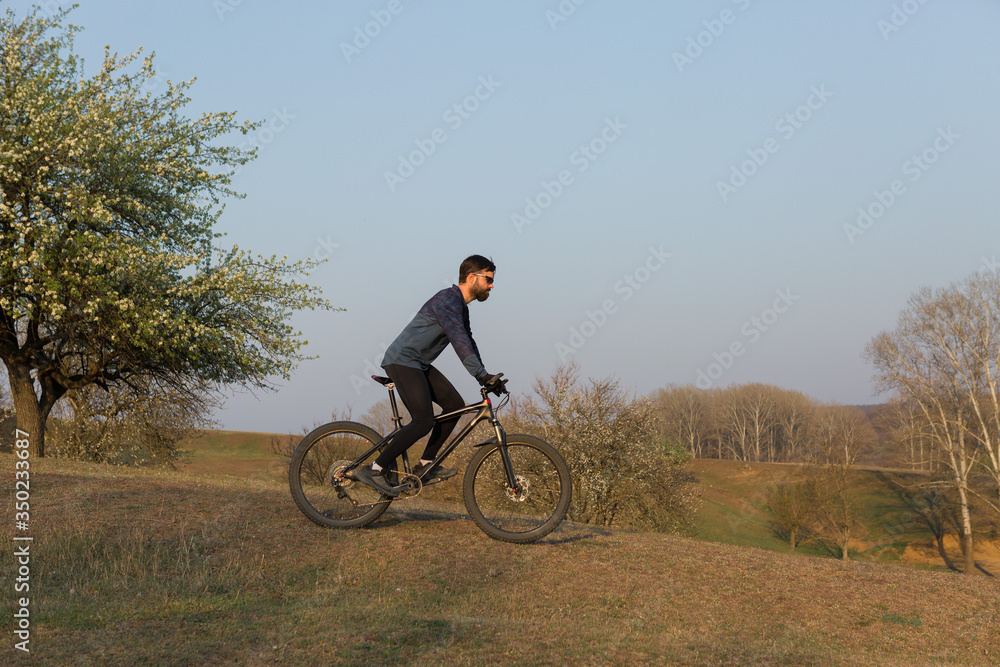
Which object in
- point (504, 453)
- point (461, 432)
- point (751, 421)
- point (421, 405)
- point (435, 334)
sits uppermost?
point (751, 421)

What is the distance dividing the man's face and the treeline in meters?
91.7

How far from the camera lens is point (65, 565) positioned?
607 centimetres

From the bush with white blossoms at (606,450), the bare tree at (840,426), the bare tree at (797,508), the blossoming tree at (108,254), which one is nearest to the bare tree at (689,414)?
the bare tree at (840,426)

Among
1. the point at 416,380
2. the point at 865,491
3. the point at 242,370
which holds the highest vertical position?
the point at 242,370

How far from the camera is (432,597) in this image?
19.4ft

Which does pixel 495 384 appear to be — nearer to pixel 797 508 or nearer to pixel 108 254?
pixel 108 254

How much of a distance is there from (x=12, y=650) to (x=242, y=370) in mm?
13819

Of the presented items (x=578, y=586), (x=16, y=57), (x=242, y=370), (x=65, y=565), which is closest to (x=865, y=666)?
(x=578, y=586)

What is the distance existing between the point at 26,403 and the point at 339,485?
14.5 m

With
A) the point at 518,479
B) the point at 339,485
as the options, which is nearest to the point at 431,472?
the point at 518,479

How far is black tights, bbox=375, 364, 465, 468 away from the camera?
653 cm

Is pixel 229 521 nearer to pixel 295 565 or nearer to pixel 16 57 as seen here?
pixel 295 565

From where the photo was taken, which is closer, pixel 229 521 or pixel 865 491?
pixel 229 521

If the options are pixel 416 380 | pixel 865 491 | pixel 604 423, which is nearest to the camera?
pixel 416 380
